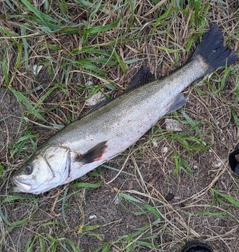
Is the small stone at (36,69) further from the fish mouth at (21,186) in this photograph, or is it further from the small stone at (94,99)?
the fish mouth at (21,186)

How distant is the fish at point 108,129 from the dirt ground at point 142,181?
18 cm

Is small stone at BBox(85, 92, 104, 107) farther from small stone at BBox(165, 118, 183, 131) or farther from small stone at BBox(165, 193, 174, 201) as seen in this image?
small stone at BBox(165, 193, 174, 201)

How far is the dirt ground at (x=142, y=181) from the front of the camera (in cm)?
313

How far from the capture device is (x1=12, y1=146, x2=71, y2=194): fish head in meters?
2.79

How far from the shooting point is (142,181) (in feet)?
10.4

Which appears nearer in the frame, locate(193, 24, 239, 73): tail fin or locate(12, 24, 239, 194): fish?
locate(12, 24, 239, 194): fish

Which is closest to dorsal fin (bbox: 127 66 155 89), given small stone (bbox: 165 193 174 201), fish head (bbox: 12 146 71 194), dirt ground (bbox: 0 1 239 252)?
dirt ground (bbox: 0 1 239 252)

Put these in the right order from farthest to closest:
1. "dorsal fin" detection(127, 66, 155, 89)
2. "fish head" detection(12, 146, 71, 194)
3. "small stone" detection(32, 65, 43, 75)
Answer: "small stone" detection(32, 65, 43, 75)
"dorsal fin" detection(127, 66, 155, 89)
"fish head" detection(12, 146, 71, 194)

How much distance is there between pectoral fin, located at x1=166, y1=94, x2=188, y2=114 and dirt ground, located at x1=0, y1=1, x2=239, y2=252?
13cm

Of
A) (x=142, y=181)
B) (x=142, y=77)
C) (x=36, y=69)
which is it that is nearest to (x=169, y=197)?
(x=142, y=181)

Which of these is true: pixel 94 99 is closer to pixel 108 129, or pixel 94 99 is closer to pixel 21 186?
pixel 108 129

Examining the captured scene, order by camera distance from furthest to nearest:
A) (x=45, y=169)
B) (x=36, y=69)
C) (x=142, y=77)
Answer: (x=36, y=69)
(x=142, y=77)
(x=45, y=169)

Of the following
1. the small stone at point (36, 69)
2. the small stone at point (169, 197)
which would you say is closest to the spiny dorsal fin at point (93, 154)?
the small stone at point (169, 197)

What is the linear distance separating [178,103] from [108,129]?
694 millimetres
